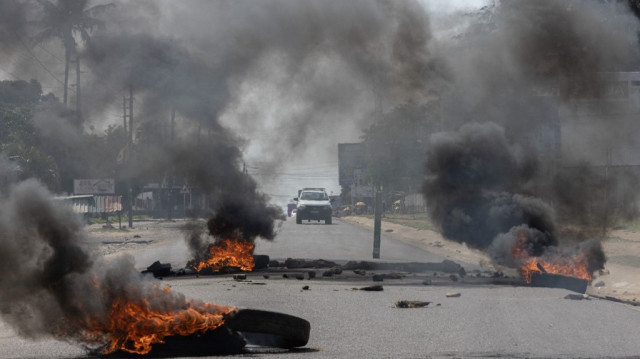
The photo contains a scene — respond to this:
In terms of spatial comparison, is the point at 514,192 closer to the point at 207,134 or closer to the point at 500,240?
the point at 500,240

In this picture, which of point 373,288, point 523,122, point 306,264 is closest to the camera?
point 373,288

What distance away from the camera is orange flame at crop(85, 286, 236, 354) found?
8789 millimetres

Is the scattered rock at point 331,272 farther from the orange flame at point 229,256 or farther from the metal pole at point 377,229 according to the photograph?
the metal pole at point 377,229

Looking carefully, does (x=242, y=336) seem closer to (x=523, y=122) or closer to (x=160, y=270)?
(x=160, y=270)

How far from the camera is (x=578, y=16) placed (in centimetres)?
2686

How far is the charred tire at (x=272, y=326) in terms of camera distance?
9.33 metres

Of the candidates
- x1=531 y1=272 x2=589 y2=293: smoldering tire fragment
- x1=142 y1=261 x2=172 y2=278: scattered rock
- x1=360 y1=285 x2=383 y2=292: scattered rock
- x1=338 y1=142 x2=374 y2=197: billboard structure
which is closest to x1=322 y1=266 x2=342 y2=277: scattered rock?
x1=142 y1=261 x2=172 y2=278: scattered rock

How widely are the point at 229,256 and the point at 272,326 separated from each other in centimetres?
1206

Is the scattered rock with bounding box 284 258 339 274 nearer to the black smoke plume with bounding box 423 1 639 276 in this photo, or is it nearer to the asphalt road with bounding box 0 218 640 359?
the black smoke plume with bounding box 423 1 639 276

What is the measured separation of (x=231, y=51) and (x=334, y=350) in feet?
53.3

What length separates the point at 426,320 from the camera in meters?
11.6

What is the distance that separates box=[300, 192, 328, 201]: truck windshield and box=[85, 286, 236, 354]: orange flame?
48845 mm

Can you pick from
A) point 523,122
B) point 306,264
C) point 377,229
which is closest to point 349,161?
point 523,122

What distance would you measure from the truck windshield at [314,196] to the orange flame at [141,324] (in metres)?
48.8
